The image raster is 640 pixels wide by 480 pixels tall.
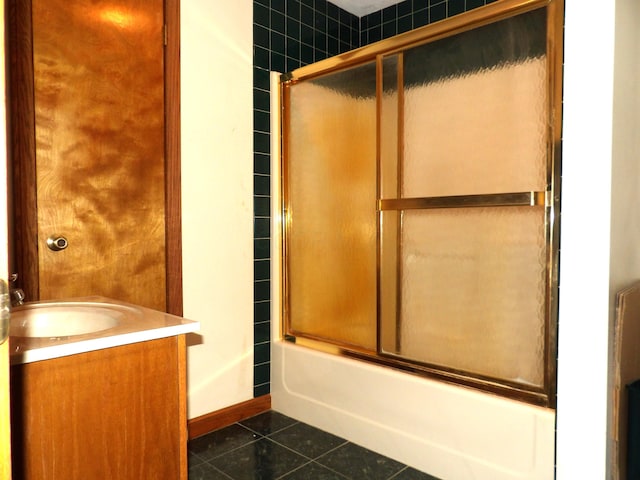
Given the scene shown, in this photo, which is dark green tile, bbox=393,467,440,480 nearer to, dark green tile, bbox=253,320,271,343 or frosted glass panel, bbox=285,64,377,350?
frosted glass panel, bbox=285,64,377,350

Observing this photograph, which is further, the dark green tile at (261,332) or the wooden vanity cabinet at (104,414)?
the dark green tile at (261,332)

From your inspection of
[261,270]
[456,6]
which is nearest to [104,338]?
[261,270]

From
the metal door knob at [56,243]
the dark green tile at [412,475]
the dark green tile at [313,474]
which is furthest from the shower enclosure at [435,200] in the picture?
the metal door knob at [56,243]

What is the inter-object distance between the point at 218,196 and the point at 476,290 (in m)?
1.29

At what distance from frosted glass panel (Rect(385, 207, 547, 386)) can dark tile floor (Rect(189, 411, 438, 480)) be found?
1.58 ft

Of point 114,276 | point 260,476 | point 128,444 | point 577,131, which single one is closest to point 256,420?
point 260,476

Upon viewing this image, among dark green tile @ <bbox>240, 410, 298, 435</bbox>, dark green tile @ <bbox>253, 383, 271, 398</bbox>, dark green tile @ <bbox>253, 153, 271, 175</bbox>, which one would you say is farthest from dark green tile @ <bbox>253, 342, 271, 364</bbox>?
dark green tile @ <bbox>253, 153, 271, 175</bbox>

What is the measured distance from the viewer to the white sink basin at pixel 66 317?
1.28 meters

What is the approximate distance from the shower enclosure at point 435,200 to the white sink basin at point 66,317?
1196 mm

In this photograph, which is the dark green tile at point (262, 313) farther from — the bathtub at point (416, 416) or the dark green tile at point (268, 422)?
the dark green tile at point (268, 422)

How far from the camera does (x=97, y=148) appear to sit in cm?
184

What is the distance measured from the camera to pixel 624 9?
4.39 ft

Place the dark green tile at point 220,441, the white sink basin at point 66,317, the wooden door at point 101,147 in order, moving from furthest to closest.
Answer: the dark green tile at point 220,441
the wooden door at point 101,147
the white sink basin at point 66,317

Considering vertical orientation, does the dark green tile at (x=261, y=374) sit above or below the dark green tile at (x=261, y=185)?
below
